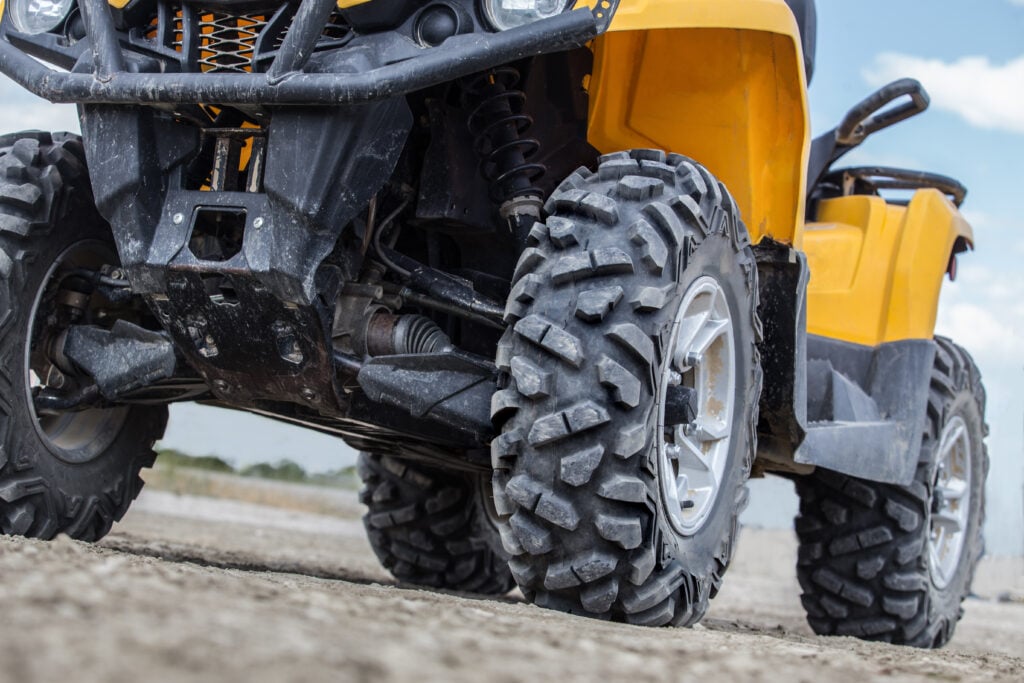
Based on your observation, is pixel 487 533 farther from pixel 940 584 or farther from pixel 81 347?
pixel 81 347

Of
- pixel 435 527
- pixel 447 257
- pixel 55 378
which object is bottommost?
pixel 435 527

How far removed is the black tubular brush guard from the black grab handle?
2.55 metres

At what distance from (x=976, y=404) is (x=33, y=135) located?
13.5 feet

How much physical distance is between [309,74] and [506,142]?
0.67 metres

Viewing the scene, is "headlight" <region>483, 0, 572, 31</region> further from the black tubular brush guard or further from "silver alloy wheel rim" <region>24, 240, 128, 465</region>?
"silver alloy wheel rim" <region>24, 240, 128, 465</region>

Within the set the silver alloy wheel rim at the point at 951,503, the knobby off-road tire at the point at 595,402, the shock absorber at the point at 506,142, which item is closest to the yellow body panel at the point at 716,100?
the shock absorber at the point at 506,142

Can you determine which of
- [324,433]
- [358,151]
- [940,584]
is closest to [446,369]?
[358,151]

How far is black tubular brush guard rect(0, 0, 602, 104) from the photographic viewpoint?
3.06 metres

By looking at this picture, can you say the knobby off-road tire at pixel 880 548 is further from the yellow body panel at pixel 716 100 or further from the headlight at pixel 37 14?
the headlight at pixel 37 14

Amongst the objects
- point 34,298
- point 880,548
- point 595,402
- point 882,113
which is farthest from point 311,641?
point 882,113

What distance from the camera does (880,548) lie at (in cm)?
522

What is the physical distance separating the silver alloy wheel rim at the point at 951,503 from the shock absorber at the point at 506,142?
2.77 m

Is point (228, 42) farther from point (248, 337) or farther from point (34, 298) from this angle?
point (34, 298)

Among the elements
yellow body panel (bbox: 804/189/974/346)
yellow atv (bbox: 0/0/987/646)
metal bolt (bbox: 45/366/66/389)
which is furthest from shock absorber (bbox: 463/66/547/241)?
yellow body panel (bbox: 804/189/974/346)
